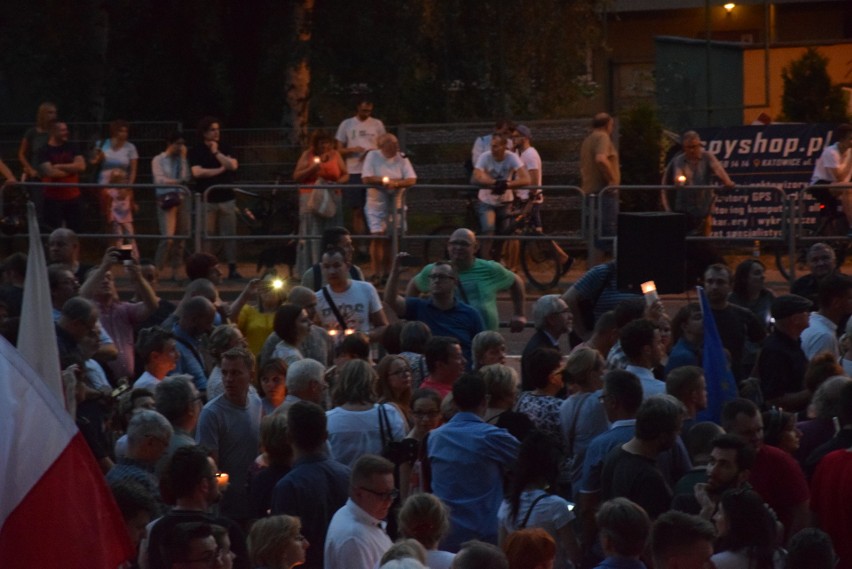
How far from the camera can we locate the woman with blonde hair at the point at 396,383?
9.02 m

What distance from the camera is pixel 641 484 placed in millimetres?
7328

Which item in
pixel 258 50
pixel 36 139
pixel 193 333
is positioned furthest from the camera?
pixel 258 50

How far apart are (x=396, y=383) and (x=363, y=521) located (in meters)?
2.20

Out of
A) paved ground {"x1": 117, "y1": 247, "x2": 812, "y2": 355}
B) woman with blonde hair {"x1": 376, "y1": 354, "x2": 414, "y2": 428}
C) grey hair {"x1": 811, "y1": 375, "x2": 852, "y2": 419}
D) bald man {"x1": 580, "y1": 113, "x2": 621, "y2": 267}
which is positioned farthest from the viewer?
bald man {"x1": 580, "y1": 113, "x2": 621, "y2": 267}

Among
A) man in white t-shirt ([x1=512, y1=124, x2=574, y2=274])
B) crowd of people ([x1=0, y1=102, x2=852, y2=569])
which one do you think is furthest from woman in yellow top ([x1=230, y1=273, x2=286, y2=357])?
man in white t-shirt ([x1=512, y1=124, x2=574, y2=274])

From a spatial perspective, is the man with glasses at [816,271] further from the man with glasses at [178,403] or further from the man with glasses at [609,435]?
the man with glasses at [178,403]

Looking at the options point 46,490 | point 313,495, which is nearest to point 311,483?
point 313,495

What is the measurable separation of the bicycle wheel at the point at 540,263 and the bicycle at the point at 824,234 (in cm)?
237

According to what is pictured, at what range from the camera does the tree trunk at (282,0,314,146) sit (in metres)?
26.2

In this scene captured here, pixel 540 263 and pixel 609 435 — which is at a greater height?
pixel 609 435

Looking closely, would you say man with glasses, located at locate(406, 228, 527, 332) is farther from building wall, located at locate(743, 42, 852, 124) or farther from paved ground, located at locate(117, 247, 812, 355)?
building wall, located at locate(743, 42, 852, 124)

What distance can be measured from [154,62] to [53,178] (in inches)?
392

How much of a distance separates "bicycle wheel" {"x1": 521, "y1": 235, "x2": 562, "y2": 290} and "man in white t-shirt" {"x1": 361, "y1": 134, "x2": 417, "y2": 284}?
157cm

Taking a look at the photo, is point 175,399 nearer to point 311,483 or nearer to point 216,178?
point 311,483
